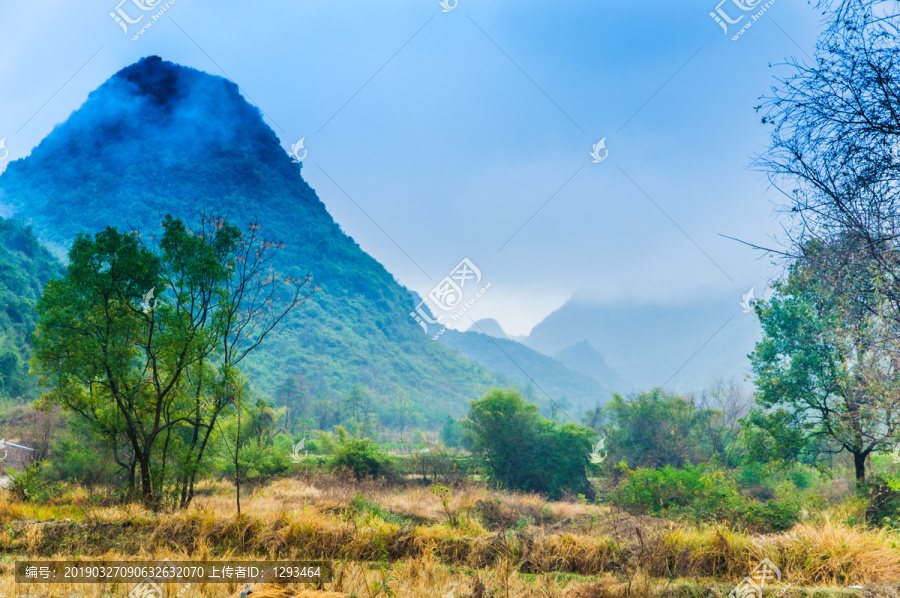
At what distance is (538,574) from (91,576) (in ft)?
19.1

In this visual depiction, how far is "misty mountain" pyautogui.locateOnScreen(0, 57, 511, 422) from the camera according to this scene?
10606cm

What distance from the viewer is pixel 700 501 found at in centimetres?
1458

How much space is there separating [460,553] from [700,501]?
10599mm

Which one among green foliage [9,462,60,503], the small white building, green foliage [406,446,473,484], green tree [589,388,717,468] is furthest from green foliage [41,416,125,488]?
green tree [589,388,717,468]

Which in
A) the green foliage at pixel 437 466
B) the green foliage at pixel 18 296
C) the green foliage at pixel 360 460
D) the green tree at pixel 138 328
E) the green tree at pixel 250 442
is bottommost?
the green foliage at pixel 437 466

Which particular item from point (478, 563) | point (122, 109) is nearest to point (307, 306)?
point (122, 109)

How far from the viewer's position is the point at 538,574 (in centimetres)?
690

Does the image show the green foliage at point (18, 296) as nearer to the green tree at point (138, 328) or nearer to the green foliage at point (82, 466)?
the green foliage at point (82, 466)

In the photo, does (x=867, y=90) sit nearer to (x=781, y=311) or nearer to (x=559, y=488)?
(x=781, y=311)

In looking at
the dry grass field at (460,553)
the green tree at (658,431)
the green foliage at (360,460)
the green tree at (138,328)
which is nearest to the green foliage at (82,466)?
the green tree at (138,328)

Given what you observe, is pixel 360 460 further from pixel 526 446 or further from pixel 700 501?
pixel 700 501

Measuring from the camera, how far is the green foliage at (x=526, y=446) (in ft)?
Answer: 91.2

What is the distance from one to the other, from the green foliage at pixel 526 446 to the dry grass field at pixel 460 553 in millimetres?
20441

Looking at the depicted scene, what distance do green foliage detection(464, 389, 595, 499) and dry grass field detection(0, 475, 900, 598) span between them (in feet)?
67.1
